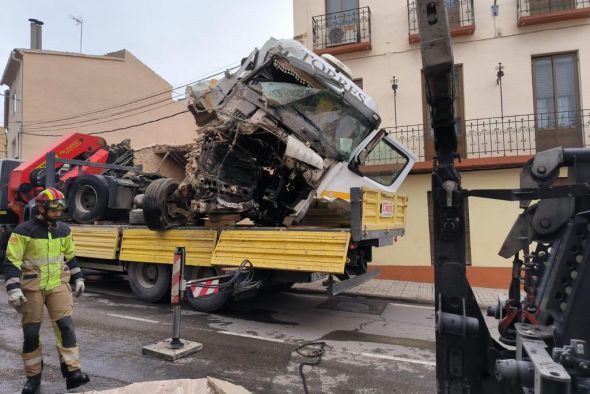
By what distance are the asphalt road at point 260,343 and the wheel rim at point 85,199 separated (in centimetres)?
195

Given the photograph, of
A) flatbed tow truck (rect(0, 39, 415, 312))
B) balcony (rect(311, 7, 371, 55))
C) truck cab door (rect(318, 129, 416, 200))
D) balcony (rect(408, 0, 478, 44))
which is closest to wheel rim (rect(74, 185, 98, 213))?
flatbed tow truck (rect(0, 39, 415, 312))

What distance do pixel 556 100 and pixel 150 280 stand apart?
→ 33.2 ft

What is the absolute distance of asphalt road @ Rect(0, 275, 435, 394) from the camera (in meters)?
4.31

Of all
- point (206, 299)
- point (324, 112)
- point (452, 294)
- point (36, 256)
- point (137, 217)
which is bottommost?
point (206, 299)

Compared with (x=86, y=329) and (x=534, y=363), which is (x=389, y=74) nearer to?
(x=86, y=329)

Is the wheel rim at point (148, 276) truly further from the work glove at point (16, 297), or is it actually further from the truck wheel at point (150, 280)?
the work glove at point (16, 297)

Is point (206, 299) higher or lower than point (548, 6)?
lower

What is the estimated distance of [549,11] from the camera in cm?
1055

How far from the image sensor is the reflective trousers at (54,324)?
3928 millimetres

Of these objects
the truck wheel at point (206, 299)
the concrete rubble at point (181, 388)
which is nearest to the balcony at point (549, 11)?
the truck wheel at point (206, 299)

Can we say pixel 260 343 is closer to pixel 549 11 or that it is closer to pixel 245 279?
pixel 245 279

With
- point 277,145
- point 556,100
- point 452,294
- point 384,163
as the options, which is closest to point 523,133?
point 556,100

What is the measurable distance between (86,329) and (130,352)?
1.37 metres

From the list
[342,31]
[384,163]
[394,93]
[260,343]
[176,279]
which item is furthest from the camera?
[342,31]
